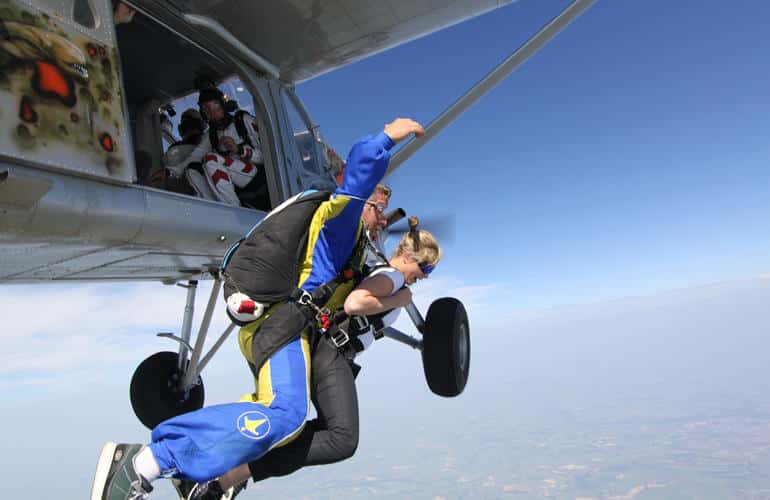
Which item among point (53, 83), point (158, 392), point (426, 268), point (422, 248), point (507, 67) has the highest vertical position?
point (507, 67)

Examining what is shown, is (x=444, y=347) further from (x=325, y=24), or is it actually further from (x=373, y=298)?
(x=325, y=24)

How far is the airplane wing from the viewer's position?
3.89 meters

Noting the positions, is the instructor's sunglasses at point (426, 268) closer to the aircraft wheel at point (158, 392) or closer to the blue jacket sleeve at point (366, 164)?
the blue jacket sleeve at point (366, 164)

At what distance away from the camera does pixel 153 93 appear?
537 centimetres

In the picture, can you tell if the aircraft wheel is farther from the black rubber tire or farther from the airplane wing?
the airplane wing

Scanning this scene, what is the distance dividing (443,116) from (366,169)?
2161mm

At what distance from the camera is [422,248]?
3.01 metres

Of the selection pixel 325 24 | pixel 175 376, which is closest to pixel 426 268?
pixel 325 24

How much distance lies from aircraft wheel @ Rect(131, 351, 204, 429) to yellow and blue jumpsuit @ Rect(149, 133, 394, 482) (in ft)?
10.1

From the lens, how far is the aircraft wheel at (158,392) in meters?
4.69

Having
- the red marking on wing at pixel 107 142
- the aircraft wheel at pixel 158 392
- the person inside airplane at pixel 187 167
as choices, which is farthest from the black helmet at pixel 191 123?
the aircraft wheel at pixel 158 392

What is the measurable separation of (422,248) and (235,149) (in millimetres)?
1918

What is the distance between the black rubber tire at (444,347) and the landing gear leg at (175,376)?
202 centimetres

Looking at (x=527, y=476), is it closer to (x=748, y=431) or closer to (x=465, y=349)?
(x=748, y=431)
